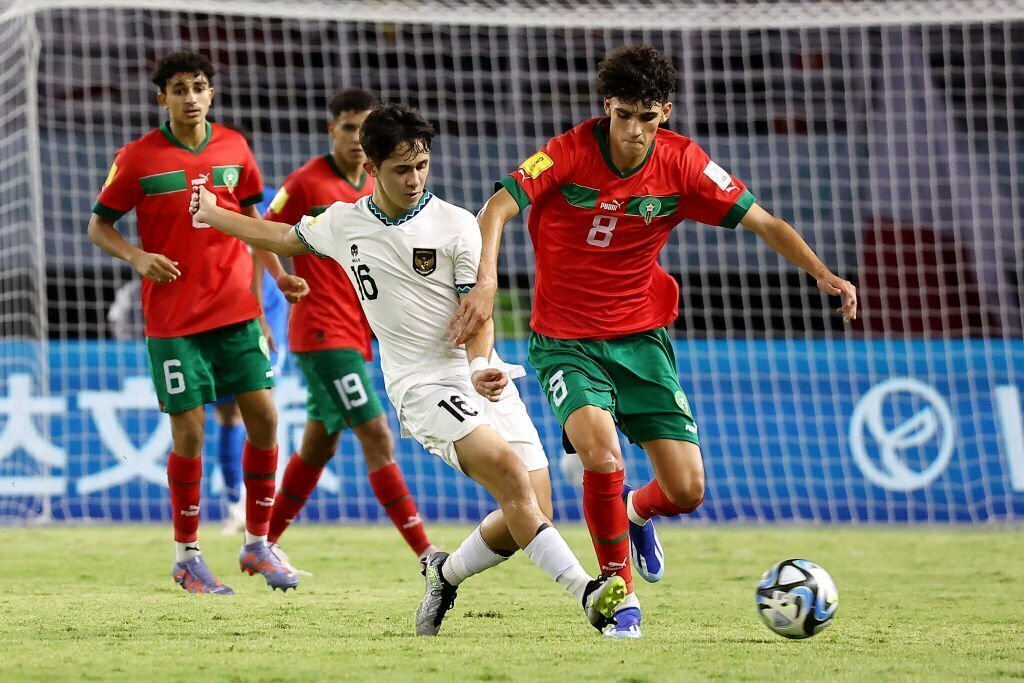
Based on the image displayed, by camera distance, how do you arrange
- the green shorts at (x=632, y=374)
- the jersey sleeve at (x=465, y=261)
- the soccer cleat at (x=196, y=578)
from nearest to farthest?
the jersey sleeve at (x=465, y=261)
the green shorts at (x=632, y=374)
the soccer cleat at (x=196, y=578)

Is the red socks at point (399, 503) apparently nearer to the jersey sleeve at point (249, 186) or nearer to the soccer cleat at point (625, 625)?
the jersey sleeve at point (249, 186)

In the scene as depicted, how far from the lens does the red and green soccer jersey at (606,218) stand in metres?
5.21

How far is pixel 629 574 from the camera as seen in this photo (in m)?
5.00

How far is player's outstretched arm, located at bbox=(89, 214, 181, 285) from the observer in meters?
5.87

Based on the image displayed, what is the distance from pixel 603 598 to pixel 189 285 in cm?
269

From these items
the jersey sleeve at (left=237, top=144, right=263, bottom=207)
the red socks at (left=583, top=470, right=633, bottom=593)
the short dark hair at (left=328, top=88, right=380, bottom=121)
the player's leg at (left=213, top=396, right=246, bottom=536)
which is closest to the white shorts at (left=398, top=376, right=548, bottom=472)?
the red socks at (left=583, top=470, right=633, bottom=593)

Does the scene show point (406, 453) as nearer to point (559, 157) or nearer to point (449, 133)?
point (449, 133)

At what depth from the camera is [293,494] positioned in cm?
689

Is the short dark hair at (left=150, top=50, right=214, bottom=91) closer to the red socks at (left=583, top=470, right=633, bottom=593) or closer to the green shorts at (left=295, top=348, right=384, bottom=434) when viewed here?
the green shorts at (left=295, top=348, right=384, bottom=434)

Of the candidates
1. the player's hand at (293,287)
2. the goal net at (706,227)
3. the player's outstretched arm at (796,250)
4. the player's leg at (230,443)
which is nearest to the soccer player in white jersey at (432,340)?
the player's outstretched arm at (796,250)

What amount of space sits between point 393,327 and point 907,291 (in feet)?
24.9

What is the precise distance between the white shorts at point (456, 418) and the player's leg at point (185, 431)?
5.45 ft

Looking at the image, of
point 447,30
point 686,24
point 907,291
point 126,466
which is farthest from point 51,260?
point 907,291

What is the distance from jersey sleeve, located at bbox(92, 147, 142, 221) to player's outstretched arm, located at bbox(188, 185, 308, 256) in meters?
1.03
